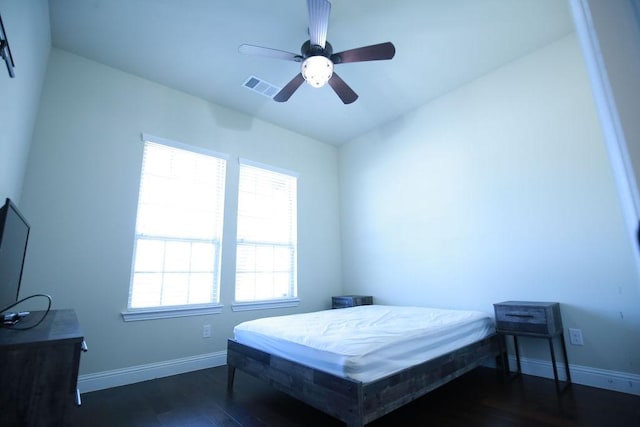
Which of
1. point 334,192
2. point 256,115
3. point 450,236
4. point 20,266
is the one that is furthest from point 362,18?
point 20,266

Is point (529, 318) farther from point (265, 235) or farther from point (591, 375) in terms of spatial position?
point (265, 235)

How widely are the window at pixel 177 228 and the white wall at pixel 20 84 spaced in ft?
2.97

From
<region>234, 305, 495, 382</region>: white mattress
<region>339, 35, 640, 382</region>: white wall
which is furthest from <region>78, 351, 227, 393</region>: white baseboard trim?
<region>339, 35, 640, 382</region>: white wall

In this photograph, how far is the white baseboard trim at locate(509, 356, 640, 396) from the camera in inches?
89.4

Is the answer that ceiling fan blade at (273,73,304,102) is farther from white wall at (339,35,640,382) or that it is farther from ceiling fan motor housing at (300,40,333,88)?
white wall at (339,35,640,382)

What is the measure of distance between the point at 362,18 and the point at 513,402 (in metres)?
3.11

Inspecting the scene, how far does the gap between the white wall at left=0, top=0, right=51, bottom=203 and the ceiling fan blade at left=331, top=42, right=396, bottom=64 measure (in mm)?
1890

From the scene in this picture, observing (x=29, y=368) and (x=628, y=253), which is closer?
(x=29, y=368)

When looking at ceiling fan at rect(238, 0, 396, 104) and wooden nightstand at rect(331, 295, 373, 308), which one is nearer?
ceiling fan at rect(238, 0, 396, 104)

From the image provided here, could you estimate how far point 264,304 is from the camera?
372 cm

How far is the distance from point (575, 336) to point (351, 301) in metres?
2.20

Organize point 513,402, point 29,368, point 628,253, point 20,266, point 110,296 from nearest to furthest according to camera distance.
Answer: point 29,368
point 20,266
point 513,402
point 628,253
point 110,296

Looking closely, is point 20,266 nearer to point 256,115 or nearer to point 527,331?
point 256,115

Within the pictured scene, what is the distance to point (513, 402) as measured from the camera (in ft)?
7.14
